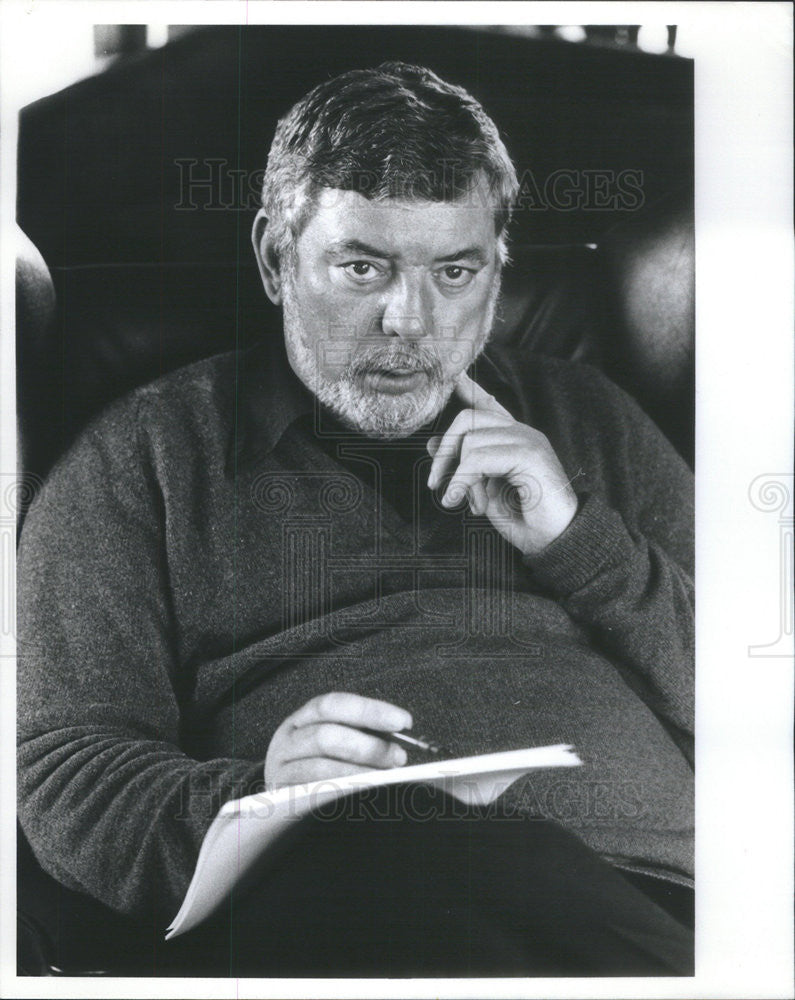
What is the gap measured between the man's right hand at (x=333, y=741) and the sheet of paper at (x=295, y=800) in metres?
A: 0.02

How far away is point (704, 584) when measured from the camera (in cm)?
180

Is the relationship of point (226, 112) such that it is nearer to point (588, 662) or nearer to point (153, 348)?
point (153, 348)

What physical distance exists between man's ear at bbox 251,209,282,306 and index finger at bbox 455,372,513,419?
35 cm

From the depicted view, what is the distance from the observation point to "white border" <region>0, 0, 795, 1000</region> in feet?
5.82

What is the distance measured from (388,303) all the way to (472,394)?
0.22 metres

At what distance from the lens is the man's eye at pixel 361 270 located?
1704mm

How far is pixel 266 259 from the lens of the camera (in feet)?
5.73

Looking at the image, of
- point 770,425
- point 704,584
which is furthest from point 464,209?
point 704,584

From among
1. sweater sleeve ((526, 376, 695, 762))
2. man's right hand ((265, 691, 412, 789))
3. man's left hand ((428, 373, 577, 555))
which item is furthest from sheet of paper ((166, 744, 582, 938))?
man's left hand ((428, 373, 577, 555))

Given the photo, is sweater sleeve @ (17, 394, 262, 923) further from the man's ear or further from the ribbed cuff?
the ribbed cuff

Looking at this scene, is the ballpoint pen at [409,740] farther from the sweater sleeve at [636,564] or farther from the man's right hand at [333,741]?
the sweater sleeve at [636,564]

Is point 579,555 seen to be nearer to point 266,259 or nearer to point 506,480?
point 506,480

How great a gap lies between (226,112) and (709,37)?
0.90 metres

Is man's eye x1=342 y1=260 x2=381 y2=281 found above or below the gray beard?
above
